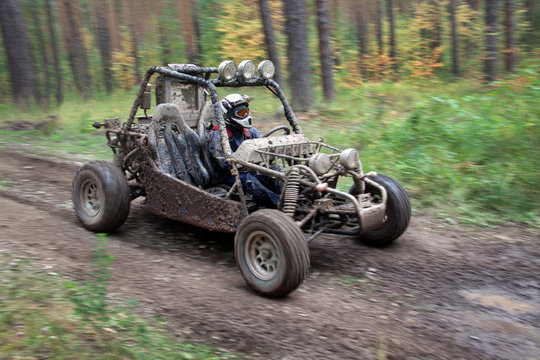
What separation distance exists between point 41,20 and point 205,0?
896 cm

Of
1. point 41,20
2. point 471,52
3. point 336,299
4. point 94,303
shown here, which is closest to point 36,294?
point 94,303

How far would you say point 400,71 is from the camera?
23250mm

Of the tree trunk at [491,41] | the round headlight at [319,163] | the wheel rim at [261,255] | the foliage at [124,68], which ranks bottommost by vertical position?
the wheel rim at [261,255]

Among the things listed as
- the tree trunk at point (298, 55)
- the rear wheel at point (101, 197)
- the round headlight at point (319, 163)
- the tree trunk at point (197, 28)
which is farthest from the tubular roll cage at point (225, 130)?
the tree trunk at point (197, 28)

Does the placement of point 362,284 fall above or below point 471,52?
below

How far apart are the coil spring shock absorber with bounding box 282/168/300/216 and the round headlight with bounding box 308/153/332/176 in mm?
191

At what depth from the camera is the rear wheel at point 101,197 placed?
224 inches

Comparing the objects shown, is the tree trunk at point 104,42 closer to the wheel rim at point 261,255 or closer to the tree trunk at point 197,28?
→ the tree trunk at point 197,28

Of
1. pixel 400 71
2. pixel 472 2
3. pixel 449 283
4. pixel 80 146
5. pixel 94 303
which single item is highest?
pixel 472 2

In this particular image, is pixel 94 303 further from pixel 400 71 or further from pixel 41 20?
pixel 41 20

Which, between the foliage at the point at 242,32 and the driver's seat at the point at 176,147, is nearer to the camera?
the driver's seat at the point at 176,147

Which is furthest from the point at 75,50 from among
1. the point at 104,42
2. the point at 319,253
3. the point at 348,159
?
the point at 348,159

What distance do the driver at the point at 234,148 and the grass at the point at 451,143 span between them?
2723 millimetres

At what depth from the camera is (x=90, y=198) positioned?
6113 millimetres
